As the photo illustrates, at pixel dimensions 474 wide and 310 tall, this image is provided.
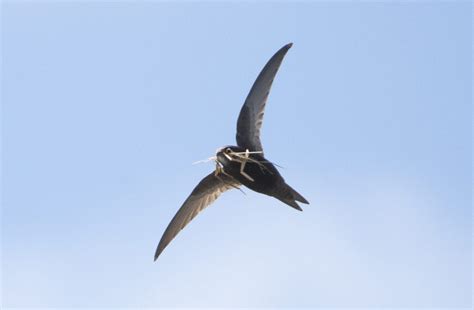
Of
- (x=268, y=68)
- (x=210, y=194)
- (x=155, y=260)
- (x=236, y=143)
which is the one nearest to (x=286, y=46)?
(x=268, y=68)

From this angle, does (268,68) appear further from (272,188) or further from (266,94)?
(272,188)

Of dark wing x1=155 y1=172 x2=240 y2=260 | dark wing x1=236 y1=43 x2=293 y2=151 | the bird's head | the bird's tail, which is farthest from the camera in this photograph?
dark wing x1=155 y1=172 x2=240 y2=260

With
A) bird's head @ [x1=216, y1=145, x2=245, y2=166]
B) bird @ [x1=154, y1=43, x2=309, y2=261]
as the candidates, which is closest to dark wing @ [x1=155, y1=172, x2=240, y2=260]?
bird @ [x1=154, y1=43, x2=309, y2=261]

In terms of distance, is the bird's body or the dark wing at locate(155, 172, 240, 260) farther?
the dark wing at locate(155, 172, 240, 260)

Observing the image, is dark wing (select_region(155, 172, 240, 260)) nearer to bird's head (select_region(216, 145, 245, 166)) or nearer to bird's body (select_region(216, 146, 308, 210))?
bird's body (select_region(216, 146, 308, 210))

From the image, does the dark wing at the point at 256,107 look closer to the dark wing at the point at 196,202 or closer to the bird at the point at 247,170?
the bird at the point at 247,170

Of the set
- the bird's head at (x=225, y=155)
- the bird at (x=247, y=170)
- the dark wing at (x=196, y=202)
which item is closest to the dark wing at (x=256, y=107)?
the bird at (x=247, y=170)

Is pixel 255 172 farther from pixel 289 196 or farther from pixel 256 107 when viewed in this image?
pixel 256 107
